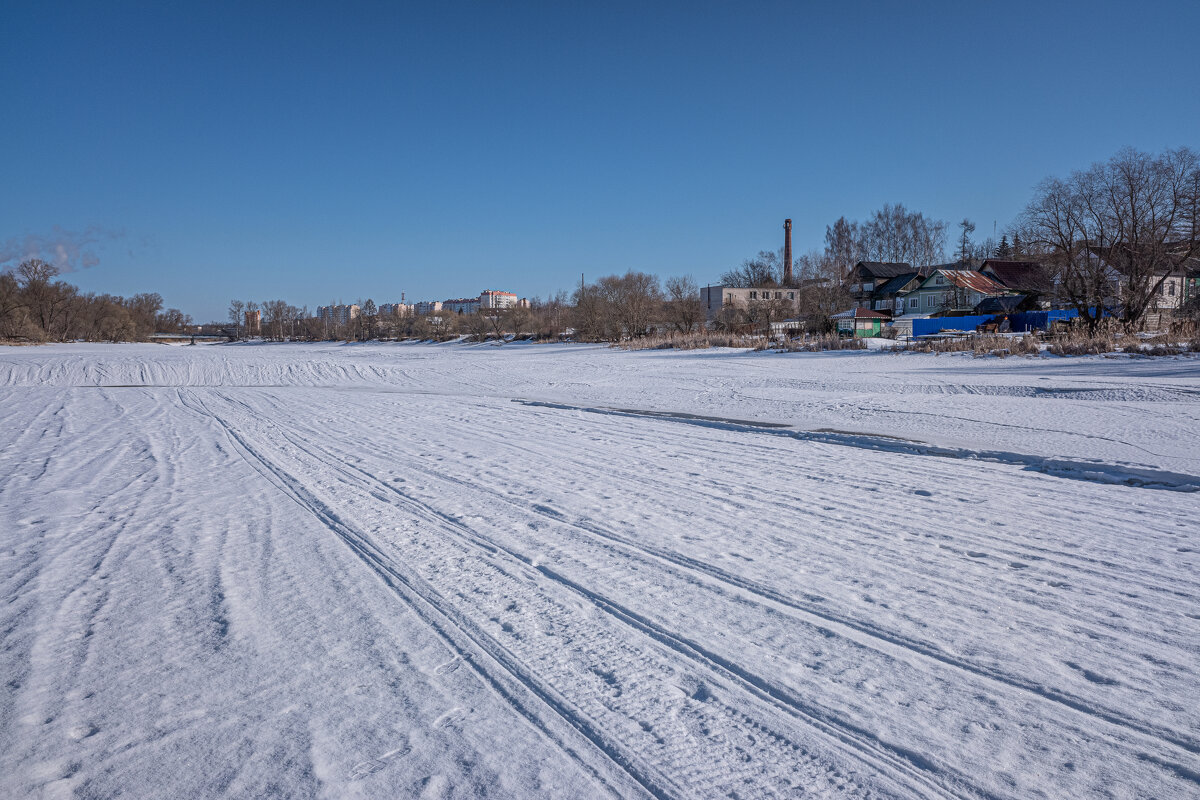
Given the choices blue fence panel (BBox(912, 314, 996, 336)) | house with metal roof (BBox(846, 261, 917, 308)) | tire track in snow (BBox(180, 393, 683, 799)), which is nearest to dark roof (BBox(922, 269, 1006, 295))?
house with metal roof (BBox(846, 261, 917, 308))

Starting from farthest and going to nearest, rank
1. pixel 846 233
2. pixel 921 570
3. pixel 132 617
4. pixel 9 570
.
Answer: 1. pixel 846 233
2. pixel 9 570
3. pixel 921 570
4. pixel 132 617

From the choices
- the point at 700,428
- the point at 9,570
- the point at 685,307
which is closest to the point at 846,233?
the point at 685,307

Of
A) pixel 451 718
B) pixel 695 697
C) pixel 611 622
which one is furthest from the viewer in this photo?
pixel 611 622

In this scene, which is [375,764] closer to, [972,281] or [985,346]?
[985,346]

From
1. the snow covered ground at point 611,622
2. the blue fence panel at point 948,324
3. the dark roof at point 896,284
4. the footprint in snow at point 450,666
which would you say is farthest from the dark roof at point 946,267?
the footprint in snow at point 450,666

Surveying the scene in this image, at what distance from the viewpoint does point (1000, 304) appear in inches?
2288

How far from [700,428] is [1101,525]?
5.42 meters

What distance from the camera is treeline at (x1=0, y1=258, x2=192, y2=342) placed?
164ft

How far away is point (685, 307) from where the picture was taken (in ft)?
142

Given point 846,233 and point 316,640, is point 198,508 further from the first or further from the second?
point 846,233

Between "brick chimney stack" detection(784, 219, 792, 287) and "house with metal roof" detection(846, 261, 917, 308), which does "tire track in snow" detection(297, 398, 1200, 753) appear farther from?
"brick chimney stack" detection(784, 219, 792, 287)

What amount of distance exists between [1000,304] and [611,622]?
217 ft

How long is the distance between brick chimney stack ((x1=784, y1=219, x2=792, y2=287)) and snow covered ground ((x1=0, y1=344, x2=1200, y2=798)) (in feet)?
288

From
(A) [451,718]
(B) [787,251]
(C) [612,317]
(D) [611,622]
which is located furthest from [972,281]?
(A) [451,718]
